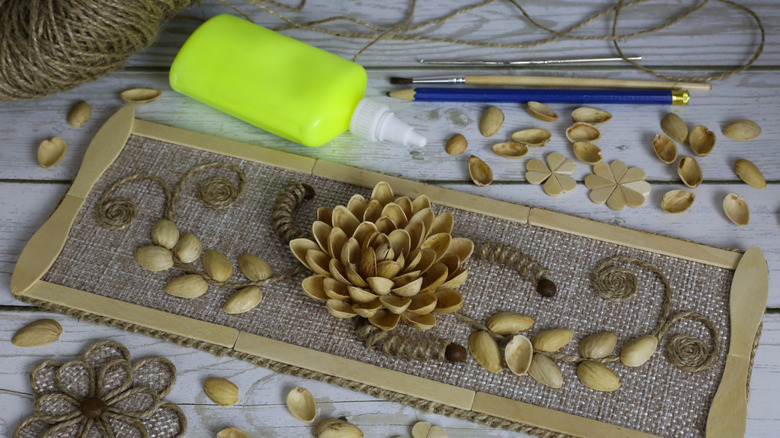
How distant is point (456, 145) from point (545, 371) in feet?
0.61

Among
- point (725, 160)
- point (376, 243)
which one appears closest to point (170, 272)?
point (376, 243)

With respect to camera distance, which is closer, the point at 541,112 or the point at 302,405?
the point at 302,405

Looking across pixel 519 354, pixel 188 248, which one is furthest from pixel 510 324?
pixel 188 248

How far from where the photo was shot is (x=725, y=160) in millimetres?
518

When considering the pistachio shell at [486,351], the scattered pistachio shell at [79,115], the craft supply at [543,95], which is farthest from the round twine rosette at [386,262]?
the scattered pistachio shell at [79,115]

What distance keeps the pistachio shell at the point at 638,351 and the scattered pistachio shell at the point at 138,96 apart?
410 mm

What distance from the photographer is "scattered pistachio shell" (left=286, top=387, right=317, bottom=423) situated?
17.1 inches

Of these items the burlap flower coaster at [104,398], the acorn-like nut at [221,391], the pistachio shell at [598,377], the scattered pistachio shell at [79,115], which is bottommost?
the pistachio shell at [598,377]

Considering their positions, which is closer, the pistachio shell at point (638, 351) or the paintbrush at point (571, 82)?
the pistachio shell at point (638, 351)

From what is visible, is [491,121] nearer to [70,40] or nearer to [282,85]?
[282,85]

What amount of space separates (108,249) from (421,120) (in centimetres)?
26

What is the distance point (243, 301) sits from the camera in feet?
1.50

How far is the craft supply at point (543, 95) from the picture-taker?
1.76 feet

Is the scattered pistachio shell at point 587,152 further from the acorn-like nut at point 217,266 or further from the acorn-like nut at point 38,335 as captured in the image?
the acorn-like nut at point 38,335
